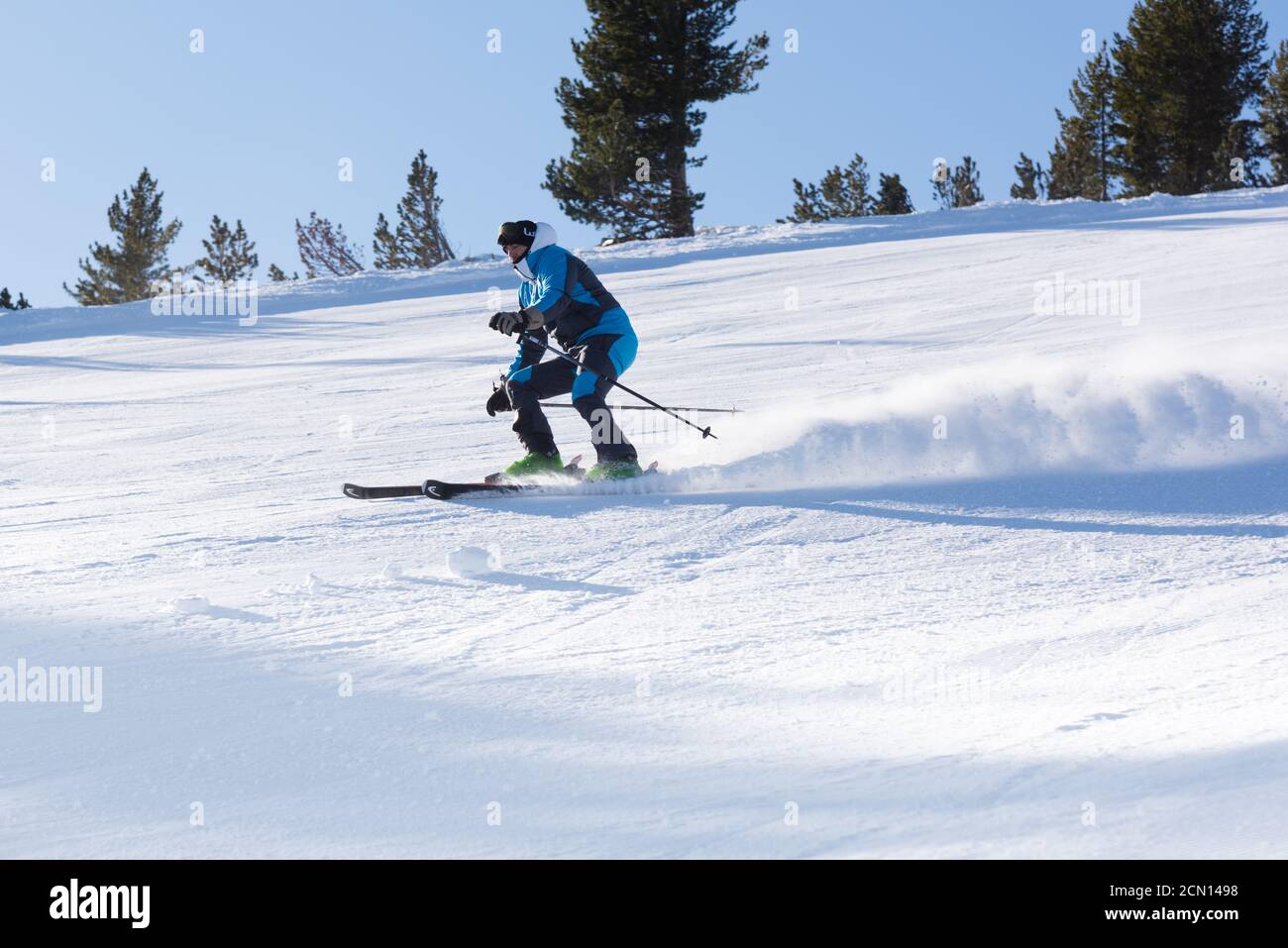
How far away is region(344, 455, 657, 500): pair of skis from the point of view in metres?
7.00

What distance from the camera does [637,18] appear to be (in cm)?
3066

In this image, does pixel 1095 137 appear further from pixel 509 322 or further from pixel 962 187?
pixel 509 322

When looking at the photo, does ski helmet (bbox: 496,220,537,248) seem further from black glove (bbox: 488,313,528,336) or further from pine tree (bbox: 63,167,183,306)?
pine tree (bbox: 63,167,183,306)

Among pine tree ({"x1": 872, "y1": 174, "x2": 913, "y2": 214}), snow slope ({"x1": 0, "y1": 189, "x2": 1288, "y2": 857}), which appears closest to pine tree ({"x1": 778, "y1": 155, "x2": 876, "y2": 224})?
pine tree ({"x1": 872, "y1": 174, "x2": 913, "y2": 214})

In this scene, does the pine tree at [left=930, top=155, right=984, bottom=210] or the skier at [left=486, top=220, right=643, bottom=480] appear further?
the pine tree at [left=930, top=155, right=984, bottom=210]

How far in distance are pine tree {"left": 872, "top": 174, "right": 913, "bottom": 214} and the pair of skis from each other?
37.8 m

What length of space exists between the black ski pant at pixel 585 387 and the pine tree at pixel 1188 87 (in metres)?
36.9

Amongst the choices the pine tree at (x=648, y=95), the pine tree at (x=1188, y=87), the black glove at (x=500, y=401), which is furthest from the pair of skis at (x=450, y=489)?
the pine tree at (x=1188, y=87)

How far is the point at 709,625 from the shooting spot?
456 centimetres

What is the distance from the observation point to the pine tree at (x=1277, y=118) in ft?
136

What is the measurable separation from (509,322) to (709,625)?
2537 mm

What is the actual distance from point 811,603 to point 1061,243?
15.2 metres

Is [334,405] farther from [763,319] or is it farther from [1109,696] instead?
[1109,696]
